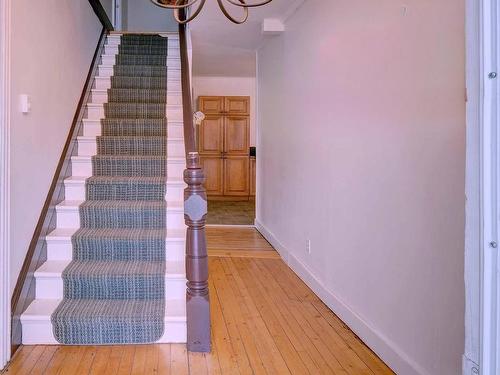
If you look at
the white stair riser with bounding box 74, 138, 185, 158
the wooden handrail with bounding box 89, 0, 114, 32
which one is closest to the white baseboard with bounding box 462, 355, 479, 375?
the white stair riser with bounding box 74, 138, 185, 158

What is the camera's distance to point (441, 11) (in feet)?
5.63

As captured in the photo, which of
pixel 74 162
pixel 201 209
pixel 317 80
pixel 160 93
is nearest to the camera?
pixel 201 209

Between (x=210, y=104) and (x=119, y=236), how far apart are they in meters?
6.31

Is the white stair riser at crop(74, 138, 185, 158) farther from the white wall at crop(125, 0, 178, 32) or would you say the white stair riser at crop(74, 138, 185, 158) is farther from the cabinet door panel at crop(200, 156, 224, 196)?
the cabinet door panel at crop(200, 156, 224, 196)

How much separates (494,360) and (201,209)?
188 centimetres

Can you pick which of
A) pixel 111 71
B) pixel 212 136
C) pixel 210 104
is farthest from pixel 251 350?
pixel 210 104

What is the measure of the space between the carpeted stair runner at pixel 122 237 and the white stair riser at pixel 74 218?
0.04 m

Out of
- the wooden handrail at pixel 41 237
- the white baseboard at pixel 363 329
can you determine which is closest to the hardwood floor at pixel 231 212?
the white baseboard at pixel 363 329

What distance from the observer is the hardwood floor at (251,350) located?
7.11ft

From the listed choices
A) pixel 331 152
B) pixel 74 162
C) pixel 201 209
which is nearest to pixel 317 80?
pixel 331 152

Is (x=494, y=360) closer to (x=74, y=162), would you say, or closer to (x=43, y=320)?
(x=43, y=320)

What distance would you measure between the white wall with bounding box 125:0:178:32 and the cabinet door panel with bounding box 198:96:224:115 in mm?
1511

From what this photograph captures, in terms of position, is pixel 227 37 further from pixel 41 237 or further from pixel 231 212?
pixel 41 237

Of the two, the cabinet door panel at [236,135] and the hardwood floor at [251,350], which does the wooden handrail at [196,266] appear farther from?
the cabinet door panel at [236,135]
